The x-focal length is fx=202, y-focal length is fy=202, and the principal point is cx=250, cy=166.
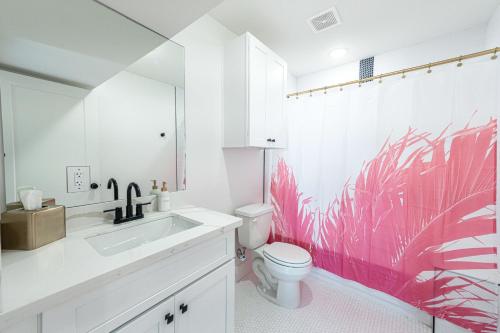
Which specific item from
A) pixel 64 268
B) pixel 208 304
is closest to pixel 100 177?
pixel 64 268

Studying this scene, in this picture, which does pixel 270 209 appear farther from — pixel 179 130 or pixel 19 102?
pixel 19 102

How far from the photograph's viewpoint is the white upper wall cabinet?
5.14 ft

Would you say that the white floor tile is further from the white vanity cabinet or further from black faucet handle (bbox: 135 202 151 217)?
black faucet handle (bbox: 135 202 151 217)

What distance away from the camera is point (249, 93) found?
61.5 inches

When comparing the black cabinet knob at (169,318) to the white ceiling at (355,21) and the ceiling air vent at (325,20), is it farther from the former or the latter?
the ceiling air vent at (325,20)

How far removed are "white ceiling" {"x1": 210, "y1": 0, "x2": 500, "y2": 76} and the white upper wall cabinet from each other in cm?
18

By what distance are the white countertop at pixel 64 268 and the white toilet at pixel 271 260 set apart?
848mm

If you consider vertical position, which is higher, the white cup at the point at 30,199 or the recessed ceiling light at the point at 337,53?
the recessed ceiling light at the point at 337,53

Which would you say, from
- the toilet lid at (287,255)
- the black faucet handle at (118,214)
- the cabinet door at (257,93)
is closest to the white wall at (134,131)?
the black faucet handle at (118,214)

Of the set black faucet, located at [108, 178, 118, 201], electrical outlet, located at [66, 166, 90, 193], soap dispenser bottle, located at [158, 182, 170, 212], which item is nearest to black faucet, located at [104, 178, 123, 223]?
black faucet, located at [108, 178, 118, 201]

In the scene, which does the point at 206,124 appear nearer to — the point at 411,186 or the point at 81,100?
the point at 81,100

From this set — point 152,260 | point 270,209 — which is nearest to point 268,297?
point 270,209

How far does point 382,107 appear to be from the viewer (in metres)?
1.62

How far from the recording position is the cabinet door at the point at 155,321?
2.41 ft
